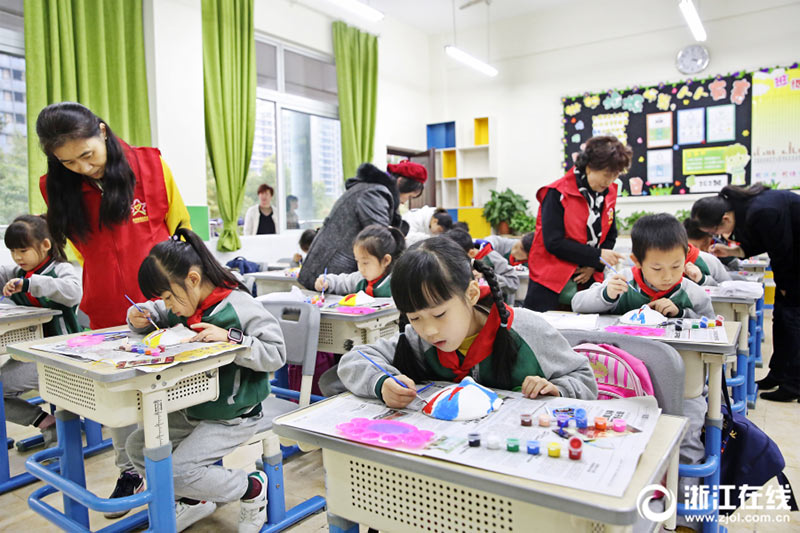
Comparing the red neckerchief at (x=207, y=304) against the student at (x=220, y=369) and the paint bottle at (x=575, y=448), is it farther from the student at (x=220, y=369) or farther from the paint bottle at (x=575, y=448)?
the paint bottle at (x=575, y=448)

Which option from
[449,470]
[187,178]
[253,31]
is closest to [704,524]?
[449,470]

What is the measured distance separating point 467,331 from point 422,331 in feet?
0.38

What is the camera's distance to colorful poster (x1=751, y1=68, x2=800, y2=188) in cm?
580

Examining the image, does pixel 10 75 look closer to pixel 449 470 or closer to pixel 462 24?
pixel 449 470

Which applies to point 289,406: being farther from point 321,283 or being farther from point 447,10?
point 447,10

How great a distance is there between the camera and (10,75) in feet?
13.4

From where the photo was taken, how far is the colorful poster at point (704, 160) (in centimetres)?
620

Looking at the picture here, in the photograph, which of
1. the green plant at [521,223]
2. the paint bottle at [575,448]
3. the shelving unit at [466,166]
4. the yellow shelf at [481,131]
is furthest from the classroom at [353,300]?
the shelving unit at [466,166]

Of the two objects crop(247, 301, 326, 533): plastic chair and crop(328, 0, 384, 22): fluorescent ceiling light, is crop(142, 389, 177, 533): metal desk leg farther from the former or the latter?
crop(328, 0, 384, 22): fluorescent ceiling light

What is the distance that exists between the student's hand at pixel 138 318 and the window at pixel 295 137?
378cm

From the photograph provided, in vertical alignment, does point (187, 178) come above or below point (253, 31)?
below

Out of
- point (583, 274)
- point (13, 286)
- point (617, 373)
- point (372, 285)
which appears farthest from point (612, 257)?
point (13, 286)

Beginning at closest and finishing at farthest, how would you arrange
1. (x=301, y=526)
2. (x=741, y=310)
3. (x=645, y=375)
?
1. (x=645, y=375)
2. (x=301, y=526)
3. (x=741, y=310)

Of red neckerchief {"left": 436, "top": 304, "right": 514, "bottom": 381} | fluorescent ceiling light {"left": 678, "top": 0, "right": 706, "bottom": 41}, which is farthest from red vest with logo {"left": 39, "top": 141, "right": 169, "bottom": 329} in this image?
fluorescent ceiling light {"left": 678, "top": 0, "right": 706, "bottom": 41}
